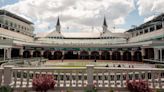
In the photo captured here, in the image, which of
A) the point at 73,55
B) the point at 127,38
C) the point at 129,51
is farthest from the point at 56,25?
the point at 129,51

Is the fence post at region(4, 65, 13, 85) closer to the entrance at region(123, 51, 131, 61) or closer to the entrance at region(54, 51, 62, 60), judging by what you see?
the entrance at region(123, 51, 131, 61)

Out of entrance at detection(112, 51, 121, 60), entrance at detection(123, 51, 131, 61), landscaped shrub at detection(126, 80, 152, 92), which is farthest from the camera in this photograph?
entrance at detection(112, 51, 121, 60)

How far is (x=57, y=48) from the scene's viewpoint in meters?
58.5

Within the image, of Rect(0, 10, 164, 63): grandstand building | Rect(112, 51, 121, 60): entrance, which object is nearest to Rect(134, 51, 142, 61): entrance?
Rect(0, 10, 164, 63): grandstand building

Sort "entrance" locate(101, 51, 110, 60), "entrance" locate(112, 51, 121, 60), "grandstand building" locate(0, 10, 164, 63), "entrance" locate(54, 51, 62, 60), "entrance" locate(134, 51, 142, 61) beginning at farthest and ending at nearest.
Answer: "entrance" locate(54, 51, 62, 60), "entrance" locate(101, 51, 110, 60), "entrance" locate(112, 51, 121, 60), "entrance" locate(134, 51, 142, 61), "grandstand building" locate(0, 10, 164, 63)

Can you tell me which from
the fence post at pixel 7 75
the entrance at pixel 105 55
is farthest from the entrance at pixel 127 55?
the fence post at pixel 7 75

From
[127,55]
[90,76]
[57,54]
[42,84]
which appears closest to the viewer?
[42,84]

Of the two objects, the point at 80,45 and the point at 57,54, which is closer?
the point at 80,45

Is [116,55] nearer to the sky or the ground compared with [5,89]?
nearer to the ground

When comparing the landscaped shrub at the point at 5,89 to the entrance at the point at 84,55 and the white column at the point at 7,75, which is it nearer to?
the white column at the point at 7,75

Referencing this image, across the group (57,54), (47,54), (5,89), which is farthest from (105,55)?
(5,89)

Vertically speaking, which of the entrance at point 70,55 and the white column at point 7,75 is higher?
the white column at point 7,75

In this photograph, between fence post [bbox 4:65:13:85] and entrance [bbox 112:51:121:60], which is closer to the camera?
fence post [bbox 4:65:13:85]

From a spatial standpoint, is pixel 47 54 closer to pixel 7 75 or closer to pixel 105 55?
pixel 105 55
